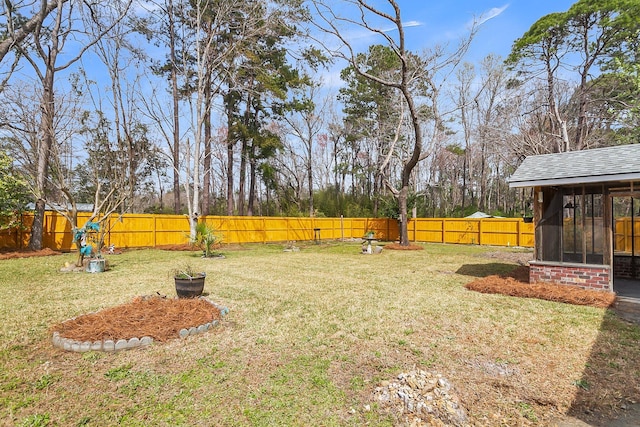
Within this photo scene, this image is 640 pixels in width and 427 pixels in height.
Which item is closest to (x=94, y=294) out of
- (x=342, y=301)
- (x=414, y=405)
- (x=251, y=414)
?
(x=342, y=301)

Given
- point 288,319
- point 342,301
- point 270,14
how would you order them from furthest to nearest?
1. point 270,14
2. point 342,301
3. point 288,319

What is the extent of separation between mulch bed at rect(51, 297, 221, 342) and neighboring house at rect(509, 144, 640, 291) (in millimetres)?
6552

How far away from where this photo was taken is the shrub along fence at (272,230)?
1327 centimetres

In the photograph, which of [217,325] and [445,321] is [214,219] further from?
[445,321]

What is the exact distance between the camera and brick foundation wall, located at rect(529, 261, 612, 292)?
6281 millimetres

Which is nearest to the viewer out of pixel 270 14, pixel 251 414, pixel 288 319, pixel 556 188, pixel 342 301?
pixel 251 414

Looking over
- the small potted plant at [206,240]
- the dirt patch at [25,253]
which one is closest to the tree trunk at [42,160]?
the dirt patch at [25,253]

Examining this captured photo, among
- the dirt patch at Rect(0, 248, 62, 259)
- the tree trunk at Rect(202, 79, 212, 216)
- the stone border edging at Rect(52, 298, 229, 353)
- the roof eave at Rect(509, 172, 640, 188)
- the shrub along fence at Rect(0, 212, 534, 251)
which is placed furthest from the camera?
the tree trunk at Rect(202, 79, 212, 216)

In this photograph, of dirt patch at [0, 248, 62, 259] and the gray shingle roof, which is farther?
dirt patch at [0, 248, 62, 259]

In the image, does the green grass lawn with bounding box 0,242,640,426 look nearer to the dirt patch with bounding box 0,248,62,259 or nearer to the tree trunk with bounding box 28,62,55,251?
the dirt patch with bounding box 0,248,62,259

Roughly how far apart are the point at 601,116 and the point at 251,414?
69.8 feet

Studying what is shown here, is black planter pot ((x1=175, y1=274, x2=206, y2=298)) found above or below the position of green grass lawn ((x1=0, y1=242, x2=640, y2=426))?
above

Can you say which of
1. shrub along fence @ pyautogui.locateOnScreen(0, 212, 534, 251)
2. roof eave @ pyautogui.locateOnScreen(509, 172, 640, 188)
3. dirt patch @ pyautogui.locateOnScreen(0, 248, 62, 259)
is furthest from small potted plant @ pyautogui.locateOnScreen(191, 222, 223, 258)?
roof eave @ pyautogui.locateOnScreen(509, 172, 640, 188)

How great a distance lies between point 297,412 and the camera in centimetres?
275
